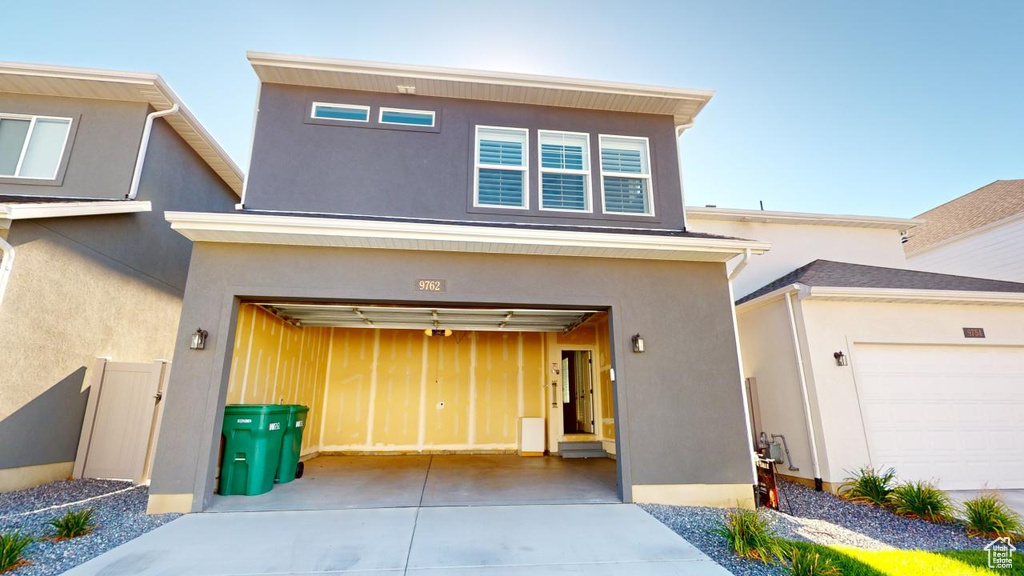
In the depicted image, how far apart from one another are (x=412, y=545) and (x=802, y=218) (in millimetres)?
10790

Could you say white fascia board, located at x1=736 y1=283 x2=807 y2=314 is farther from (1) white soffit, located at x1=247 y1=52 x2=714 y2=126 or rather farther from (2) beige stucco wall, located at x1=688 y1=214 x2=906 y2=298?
(1) white soffit, located at x1=247 y1=52 x2=714 y2=126

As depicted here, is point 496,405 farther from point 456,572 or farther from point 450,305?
point 456,572

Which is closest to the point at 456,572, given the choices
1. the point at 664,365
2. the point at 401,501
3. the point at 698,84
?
the point at 401,501

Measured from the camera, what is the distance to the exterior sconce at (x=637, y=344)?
552 centimetres

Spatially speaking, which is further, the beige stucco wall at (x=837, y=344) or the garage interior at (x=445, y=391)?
the garage interior at (x=445, y=391)

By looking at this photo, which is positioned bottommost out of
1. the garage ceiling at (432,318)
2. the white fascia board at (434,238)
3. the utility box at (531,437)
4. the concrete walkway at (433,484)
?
the concrete walkway at (433,484)

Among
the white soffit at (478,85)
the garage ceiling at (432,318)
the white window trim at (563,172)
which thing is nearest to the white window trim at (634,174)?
the white window trim at (563,172)

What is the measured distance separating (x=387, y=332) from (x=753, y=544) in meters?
7.87

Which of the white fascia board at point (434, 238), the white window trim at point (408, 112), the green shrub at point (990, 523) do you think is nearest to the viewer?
the green shrub at point (990, 523)

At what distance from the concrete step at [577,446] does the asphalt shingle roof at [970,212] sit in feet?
37.6

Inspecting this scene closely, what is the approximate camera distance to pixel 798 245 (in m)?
10.2

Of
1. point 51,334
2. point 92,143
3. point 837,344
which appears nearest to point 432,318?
point 51,334

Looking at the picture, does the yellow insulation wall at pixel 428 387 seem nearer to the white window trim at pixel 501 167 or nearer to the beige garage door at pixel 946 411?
the white window trim at pixel 501 167

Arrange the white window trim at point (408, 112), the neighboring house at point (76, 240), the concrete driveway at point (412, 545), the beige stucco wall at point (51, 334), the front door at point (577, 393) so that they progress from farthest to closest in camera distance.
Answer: the front door at point (577, 393)
the white window trim at point (408, 112)
the neighboring house at point (76, 240)
the beige stucco wall at point (51, 334)
the concrete driveway at point (412, 545)
